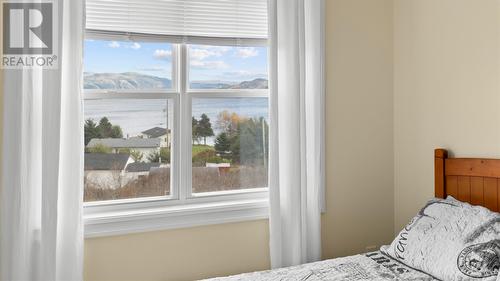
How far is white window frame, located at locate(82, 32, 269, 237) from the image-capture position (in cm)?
221

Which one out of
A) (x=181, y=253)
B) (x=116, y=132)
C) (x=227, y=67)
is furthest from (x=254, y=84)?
(x=181, y=253)

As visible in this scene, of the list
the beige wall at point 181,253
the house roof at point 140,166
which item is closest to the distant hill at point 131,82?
the house roof at point 140,166

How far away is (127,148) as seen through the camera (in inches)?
92.0

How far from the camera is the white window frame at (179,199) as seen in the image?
221cm

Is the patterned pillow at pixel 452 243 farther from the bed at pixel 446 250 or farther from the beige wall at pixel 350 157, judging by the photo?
the beige wall at pixel 350 157

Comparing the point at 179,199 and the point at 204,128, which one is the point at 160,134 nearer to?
the point at 204,128

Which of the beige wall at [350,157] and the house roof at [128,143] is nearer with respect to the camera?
the house roof at [128,143]

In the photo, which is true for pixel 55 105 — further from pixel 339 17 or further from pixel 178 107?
pixel 339 17

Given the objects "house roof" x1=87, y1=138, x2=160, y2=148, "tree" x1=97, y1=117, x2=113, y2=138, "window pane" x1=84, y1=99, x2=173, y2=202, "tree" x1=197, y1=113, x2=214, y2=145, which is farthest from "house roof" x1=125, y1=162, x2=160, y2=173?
"tree" x1=197, y1=113, x2=214, y2=145

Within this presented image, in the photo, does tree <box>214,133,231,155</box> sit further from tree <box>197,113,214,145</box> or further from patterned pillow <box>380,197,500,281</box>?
patterned pillow <box>380,197,500,281</box>

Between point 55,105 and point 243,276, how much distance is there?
1.28m

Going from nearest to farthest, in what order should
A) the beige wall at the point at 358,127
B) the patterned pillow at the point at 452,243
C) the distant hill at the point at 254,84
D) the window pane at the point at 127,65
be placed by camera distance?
the patterned pillow at the point at 452,243 < the window pane at the point at 127,65 < the distant hill at the point at 254,84 < the beige wall at the point at 358,127

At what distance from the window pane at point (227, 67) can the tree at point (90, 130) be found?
0.62 m

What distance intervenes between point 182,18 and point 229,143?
2.70 ft
